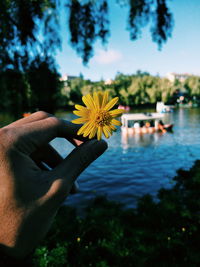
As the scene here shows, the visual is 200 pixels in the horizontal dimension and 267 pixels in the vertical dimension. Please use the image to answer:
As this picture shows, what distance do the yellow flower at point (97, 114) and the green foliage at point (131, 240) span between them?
96.5 inches

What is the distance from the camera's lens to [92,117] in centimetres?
136

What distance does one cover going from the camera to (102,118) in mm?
1359

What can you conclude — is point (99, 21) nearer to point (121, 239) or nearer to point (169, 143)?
point (121, 239)

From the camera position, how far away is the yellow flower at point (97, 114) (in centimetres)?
135

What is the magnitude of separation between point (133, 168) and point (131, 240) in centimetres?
1049

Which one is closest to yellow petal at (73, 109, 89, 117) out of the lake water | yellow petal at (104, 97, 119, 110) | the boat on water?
yellow petal at (104, 97, 119, 110)

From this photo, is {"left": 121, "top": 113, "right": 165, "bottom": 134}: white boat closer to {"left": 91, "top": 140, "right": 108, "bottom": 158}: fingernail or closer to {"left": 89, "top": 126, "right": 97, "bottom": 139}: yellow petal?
{"left": 91, "top": 140, "right": 108, "bottom": 158}: fingernail

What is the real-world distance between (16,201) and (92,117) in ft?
2.12

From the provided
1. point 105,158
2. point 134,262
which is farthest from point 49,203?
point 105,158

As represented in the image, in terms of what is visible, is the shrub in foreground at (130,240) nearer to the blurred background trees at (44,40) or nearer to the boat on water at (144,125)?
the blurred background trees at (44,40)

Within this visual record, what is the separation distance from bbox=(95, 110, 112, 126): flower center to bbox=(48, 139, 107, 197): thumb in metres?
0.17

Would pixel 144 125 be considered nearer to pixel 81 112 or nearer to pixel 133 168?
pixel 133 168

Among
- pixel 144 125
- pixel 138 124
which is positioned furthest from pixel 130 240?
pixel 144 125

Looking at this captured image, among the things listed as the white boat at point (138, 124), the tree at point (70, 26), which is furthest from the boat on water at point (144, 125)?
the tree at point (70, 26)
